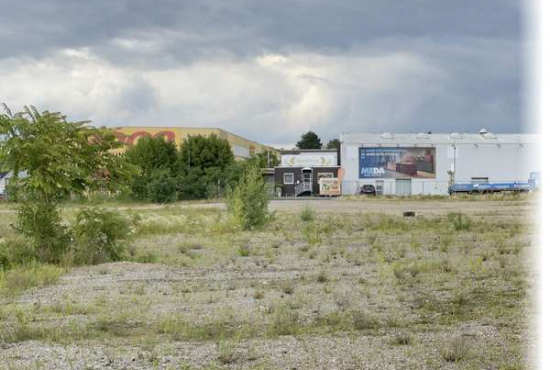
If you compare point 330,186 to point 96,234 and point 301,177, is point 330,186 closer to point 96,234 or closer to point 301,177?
point 301,177

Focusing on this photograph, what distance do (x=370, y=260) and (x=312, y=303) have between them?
7.56 metres

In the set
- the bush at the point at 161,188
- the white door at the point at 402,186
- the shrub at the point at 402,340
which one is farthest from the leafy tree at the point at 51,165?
the white door at the point at 402,186

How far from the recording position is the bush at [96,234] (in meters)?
19.6

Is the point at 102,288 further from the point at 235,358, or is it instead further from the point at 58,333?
the point at 235,358

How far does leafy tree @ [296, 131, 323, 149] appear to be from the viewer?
18145 centimetres

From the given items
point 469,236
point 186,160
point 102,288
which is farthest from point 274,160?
point 102,288

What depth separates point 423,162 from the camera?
97.6 m

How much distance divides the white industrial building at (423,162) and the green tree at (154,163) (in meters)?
23.3

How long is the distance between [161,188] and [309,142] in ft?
333

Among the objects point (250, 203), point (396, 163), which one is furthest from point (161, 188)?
point (250, 203)

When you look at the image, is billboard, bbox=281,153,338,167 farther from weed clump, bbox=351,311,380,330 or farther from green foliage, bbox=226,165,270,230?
weed clump, bbox=351,311,380,330

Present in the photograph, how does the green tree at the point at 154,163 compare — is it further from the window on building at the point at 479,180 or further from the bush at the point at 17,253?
the bush at the point at 17,253

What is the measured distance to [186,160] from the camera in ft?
309

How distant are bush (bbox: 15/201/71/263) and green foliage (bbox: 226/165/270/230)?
14433mm
